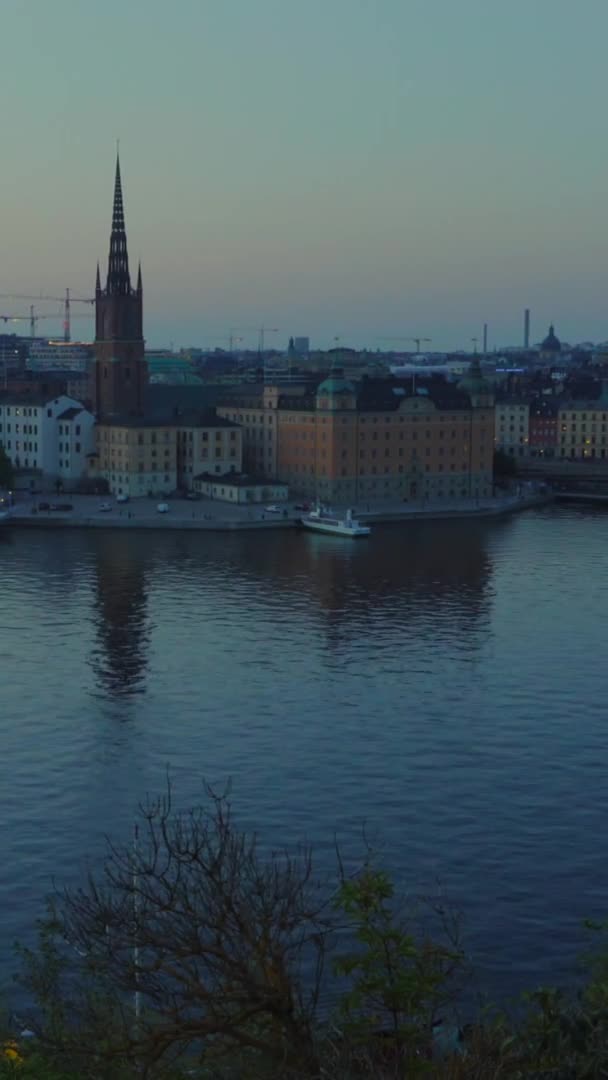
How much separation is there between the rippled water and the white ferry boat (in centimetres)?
537

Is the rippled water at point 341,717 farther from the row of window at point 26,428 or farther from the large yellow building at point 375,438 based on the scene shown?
the row of window at point 26,428

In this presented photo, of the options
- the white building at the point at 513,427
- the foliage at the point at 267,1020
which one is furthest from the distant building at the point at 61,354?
the foliage at the point at 267,1020

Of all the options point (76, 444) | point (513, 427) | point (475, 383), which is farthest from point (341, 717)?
point (513, 427)

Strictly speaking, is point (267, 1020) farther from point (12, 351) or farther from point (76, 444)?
point (12, 351)

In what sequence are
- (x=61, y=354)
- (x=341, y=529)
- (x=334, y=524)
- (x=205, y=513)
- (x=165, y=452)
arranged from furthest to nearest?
(x=61, y=354) < (x=165, y=452) < (x=205, y=513) < (x=334, y=524) < (x=341, y=529)

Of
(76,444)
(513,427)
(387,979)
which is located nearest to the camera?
(387,979)

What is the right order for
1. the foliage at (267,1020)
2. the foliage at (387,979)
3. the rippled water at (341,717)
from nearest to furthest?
the foliage at (267,1020), the foliage at (387,979), the rippled water at (341,717)

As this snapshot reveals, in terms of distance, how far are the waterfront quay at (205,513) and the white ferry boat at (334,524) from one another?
79 cm

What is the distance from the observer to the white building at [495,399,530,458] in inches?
3012

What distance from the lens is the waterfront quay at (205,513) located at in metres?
47.3

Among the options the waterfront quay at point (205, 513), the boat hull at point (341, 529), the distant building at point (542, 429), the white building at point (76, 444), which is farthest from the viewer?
the distant building at point (542, 429)

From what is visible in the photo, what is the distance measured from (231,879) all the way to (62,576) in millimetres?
28997

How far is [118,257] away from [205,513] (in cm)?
1619

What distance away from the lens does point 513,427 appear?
76938 millimetres
